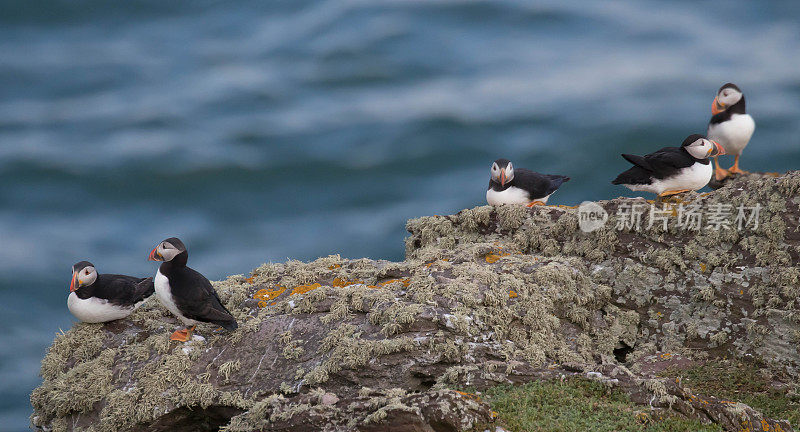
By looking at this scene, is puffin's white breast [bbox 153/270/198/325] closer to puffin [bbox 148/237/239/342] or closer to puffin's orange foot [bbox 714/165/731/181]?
puffin [bbox 148/237/239/342]

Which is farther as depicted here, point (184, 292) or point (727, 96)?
point (727, 96)

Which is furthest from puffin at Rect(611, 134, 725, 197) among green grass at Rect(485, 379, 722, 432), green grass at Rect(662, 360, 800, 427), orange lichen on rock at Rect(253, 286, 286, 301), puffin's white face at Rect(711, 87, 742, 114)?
orange lichen on rock at Rect(253, 286, 286, 301)

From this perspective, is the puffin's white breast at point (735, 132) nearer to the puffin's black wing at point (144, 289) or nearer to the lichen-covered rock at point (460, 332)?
the lichen-covered rock at point (460, 332)

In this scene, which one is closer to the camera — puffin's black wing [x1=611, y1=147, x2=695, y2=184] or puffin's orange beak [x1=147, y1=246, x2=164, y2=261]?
puffin's orange beak [x1=147, y1=246, x2=164, y2=261]

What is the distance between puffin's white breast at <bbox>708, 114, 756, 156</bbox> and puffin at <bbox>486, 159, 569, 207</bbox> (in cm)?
261

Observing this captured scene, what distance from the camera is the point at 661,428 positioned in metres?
6.39

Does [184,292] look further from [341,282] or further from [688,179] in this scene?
[688,179]

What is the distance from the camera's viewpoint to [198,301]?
7867 mm

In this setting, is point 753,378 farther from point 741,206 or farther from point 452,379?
point 452,379

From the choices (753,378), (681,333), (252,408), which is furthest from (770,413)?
(252,408)

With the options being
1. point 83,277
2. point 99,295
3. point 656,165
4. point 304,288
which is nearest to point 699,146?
point 656,165

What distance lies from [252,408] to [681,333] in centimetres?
455

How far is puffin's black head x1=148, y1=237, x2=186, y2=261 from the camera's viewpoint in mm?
8117

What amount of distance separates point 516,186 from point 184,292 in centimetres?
A: 516
